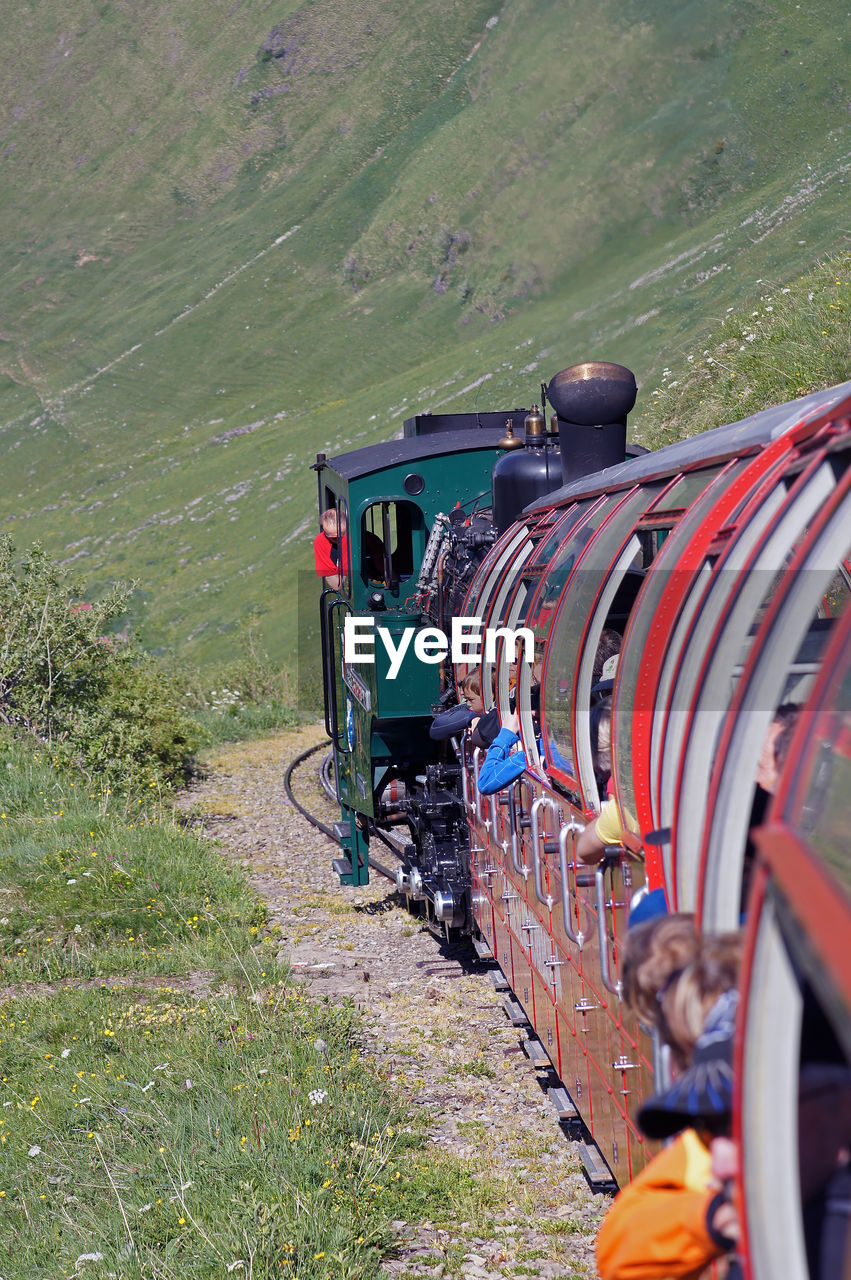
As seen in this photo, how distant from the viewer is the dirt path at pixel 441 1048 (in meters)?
A: 4.37

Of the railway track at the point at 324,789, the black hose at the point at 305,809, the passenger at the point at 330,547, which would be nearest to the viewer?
the passenger at the point at 330,547

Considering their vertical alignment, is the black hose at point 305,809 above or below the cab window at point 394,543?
below

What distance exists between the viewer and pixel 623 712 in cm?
360

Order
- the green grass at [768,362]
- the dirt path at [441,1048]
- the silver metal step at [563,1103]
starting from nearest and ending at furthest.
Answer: the dirt path at [441,1048] → the silver metal step at [563,1103] → the green grass at [768,362]

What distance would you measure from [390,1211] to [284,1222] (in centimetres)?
52

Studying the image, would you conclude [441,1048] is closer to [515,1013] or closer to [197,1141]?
[515,1013]

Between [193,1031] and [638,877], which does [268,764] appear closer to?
[193,1031]

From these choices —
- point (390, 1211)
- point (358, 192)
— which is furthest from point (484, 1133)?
point (358, 192)

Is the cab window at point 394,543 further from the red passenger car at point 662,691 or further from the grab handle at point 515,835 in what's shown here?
the grab handle at point 515,835

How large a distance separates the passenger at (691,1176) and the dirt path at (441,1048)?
2409mm

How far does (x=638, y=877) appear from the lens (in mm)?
3361

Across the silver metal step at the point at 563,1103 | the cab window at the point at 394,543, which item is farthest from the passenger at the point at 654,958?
the cab window at the point at 394,543

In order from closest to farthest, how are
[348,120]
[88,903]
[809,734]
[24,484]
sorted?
[809,734] → [88,903] → [24,484] → [348,120]

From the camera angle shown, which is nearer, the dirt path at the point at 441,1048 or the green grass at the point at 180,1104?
the green grass at the point at 180,1104
